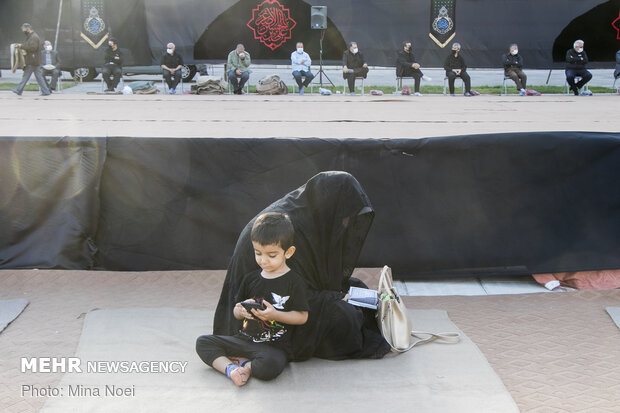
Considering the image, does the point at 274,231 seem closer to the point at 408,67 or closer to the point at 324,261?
the point at 324,261

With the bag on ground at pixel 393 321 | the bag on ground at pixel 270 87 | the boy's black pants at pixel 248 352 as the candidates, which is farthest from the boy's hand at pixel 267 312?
the bag on ground at pixel 270 87

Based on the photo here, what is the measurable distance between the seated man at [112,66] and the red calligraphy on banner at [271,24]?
4.50 m

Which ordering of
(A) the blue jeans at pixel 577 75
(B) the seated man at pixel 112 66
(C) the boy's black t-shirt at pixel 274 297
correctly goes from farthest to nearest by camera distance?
(B) the seated man at pixel 112 66
(A) the blue jeans at pixel 577 75
(C) the boy's black t-shirt at pixel 274 297

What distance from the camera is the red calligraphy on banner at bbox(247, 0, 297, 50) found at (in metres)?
20.4

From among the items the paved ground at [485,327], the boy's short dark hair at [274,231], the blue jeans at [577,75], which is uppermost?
the blue jeans at [577,75]

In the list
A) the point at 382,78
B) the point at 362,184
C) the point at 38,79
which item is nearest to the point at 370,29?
the point at 382,78

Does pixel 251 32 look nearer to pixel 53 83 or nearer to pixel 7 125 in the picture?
pixel 53 83

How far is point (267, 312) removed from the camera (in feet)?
Result: 12.4

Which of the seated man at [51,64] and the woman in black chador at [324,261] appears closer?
the woman in black chador at [324,261]

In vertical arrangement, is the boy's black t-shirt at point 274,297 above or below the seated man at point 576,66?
below

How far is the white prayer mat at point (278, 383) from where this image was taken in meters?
3.58

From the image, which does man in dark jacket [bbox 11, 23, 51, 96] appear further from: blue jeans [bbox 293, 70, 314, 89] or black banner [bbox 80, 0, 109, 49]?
blue jeans [bbox 293, 70, 314, 89]

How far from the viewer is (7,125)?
844 cm

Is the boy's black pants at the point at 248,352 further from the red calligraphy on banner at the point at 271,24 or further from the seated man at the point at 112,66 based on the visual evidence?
the red calligraphy on banner at the point at 271,24
